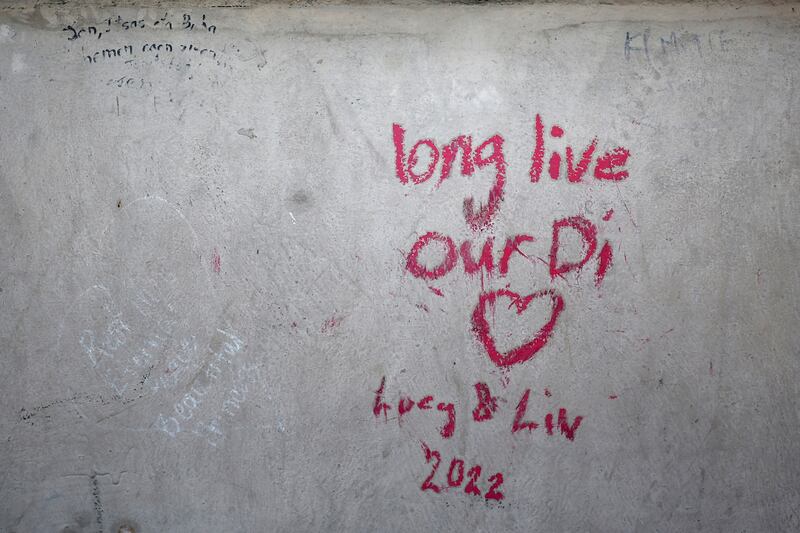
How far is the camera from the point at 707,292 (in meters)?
2.72

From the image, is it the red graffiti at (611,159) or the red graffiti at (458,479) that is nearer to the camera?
the red graffiti at (611,159)

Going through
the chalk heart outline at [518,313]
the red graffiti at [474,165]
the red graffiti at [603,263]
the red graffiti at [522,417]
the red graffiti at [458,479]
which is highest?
the red graffiti at [474,165]

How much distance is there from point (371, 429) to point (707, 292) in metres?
1.43

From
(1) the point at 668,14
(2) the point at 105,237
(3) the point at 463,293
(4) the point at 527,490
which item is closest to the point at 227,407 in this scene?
(2) the point at 105,237

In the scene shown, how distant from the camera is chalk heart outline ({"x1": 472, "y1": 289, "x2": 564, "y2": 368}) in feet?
8.98

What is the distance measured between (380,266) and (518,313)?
576 millimetres

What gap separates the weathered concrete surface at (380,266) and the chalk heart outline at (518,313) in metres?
0.04

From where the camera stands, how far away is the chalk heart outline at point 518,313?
274 centimetres

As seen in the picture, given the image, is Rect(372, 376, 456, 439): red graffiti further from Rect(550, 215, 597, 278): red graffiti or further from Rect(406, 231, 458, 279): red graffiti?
Rect(550, 215, 597, 278): red graffiti

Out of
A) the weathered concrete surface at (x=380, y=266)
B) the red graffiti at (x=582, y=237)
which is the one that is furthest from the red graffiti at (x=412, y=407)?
the red graffiti at (x=582, y=237)

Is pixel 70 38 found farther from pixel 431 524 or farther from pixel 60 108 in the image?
pixel 431 524

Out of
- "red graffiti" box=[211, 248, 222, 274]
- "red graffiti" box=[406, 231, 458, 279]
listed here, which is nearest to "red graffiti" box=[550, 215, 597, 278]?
"red graffiti" box=[406, 231, 458, 279]

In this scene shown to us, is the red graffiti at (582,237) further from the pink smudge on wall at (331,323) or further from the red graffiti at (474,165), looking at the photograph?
the pink smudge on wall at (331,323)

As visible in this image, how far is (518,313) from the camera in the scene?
2742 mm
